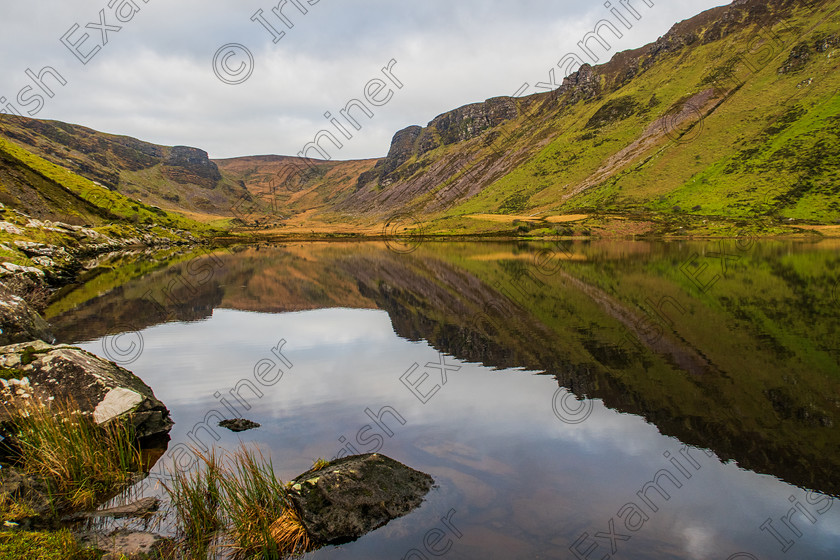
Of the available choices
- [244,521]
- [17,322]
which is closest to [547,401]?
[244,521]

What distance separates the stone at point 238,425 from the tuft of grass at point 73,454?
296cm

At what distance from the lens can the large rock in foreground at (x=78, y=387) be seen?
13.7 metres

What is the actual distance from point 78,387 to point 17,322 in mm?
8872

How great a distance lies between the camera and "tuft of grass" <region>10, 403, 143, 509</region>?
35.7ft

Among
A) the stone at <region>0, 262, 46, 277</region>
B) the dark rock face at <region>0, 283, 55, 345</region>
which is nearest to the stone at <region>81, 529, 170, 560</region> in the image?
the dark rock face at <region>0, 283, 55, 345</region>

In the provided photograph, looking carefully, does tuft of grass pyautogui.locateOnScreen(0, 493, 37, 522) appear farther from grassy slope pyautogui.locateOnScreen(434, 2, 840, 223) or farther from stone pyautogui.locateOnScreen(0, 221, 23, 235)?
grassy slope pyautogui.locateOnScreen(434, 2, 840, 223)

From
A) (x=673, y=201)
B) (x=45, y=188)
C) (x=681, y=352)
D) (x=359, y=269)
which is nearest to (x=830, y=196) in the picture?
(x=673, y=201)

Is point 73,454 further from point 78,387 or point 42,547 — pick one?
point 42,547

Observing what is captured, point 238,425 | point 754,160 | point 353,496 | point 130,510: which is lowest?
point 754,160

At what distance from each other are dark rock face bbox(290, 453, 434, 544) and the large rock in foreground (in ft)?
23.7

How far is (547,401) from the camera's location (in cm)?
1770

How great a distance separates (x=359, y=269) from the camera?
72688mm

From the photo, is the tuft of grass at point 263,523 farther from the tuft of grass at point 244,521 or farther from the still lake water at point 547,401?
the still lake water at point 547,401

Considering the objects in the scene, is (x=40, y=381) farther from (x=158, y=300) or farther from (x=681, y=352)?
(x=158, y=300)
